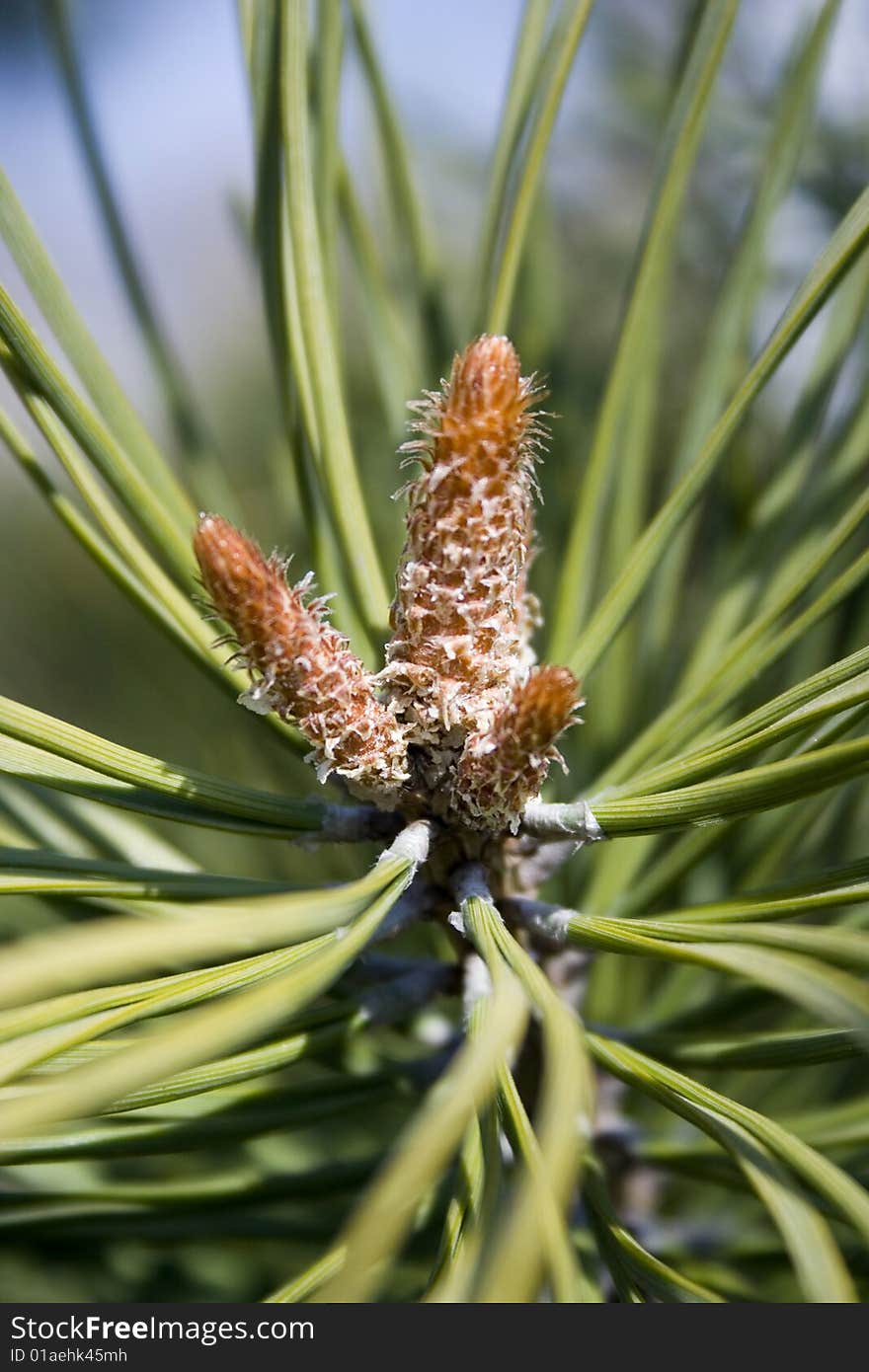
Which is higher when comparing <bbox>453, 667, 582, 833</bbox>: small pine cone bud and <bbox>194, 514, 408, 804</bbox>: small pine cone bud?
<bbox>194, 514, 408, 804</bbox>: small pine cone bud

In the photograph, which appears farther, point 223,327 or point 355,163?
point 223,327

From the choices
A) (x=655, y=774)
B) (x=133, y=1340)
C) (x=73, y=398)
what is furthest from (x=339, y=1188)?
(x=73, y=398)

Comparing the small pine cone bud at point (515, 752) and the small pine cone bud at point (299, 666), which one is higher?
the small pine cone bud at point (299, 666)

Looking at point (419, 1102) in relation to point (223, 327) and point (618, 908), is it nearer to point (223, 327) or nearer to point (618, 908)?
point (618, 908)
